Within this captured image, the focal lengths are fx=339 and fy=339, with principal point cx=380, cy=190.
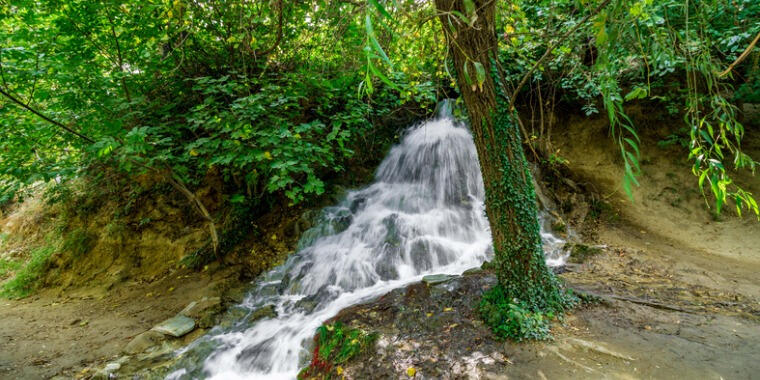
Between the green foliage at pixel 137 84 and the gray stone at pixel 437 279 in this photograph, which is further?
the gray stone at pixel 437 279

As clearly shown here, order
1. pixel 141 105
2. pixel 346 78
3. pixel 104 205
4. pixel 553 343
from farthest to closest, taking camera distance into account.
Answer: pixel 104 205 < pixel 346 78 < pixel 141 105 < pixel 553 343

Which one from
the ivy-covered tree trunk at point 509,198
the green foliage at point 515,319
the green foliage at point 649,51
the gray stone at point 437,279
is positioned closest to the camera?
the green foliage at point 649,51

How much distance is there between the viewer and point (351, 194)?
798 centimetres

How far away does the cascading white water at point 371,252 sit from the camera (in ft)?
14.0

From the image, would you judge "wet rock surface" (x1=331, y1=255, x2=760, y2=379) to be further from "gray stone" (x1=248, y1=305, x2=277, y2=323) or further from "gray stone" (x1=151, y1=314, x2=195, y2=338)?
"gray stone" (x1=151, y1=314, x2=195, y2=338)

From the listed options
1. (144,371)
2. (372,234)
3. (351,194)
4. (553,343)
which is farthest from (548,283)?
(351,194)

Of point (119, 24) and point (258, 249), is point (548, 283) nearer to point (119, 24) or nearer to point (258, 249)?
point (258, 249)

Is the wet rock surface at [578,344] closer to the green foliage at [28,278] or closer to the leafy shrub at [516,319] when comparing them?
the leafy shrub at [516,319]

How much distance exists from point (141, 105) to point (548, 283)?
20.5 ft

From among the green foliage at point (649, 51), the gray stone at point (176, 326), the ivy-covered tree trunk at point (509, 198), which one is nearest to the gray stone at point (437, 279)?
the ivy-covered tree trunk at point (509, 198)

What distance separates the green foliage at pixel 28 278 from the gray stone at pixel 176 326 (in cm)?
412

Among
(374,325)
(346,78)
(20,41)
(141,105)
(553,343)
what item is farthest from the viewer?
(346,78)

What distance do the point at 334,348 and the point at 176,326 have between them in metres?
2.48

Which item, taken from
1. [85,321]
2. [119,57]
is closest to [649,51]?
[119,57]
